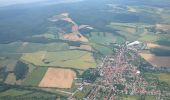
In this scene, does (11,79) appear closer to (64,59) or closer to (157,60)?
(64,59)

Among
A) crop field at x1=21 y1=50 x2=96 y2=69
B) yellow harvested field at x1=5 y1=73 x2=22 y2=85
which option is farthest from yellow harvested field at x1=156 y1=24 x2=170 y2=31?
yellow harvested field at x1=5 y1=73 x2=22 y2=85

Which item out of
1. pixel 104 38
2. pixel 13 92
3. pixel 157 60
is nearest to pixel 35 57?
pixel 13 92

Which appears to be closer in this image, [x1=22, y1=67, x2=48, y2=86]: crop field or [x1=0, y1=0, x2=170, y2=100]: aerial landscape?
[x1=0, y1=0, x2=170, y2=100]: aerial landscape

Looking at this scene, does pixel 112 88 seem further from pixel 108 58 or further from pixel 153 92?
pixel 108 58

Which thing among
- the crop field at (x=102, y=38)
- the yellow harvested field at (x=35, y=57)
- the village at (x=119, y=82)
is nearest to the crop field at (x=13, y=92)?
the village at (x=119, y=82)

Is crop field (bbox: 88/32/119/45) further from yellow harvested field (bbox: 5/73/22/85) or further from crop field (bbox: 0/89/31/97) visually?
crop field (bbox: 0/89/31/97)

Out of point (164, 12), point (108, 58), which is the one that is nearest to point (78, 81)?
point (108, 58)
